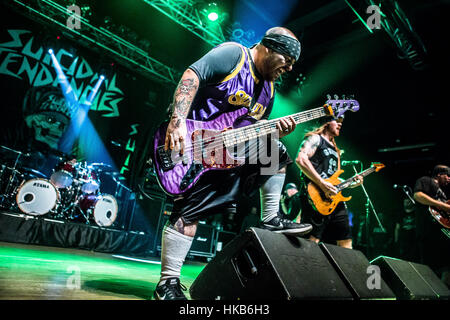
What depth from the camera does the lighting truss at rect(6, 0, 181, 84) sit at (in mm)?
6824

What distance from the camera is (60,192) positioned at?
6516mm

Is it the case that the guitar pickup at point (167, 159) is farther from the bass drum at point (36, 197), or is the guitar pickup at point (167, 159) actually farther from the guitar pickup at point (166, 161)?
the bass drum at point (36, 197)

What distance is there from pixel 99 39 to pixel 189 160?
24.8 feet

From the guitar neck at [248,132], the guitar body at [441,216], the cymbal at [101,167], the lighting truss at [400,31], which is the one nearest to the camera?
the guitar neck at [248,132]

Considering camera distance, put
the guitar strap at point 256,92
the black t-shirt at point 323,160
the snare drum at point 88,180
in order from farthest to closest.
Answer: the snare drum at point 88,180 < the black t-shirt at point 323,160 < the guitar strap at point 256,92

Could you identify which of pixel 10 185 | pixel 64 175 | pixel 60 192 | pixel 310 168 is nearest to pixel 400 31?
pixel 310 168

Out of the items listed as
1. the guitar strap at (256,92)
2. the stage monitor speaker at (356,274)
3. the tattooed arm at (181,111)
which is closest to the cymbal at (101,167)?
the guitar strap at (256,92)

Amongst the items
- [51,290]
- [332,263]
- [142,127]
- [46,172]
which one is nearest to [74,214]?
[46,172]

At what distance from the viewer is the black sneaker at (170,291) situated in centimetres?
172

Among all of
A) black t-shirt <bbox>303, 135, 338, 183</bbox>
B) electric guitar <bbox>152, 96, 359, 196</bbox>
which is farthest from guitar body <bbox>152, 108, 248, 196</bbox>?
black t-shirt <bbox>303, 135, 338, 183</bbox>

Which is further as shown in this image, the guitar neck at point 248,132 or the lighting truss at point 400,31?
the lighting truss at point 400,31

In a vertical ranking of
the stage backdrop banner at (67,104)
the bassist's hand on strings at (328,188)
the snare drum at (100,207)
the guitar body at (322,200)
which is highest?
the stage backdrop banner at (67,104)

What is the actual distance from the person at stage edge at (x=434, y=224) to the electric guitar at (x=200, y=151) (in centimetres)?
425

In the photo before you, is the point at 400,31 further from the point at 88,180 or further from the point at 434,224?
the point at 88,180
